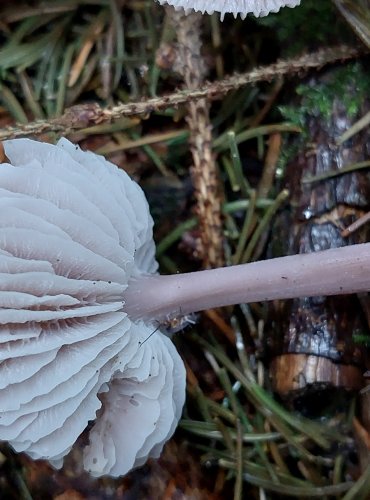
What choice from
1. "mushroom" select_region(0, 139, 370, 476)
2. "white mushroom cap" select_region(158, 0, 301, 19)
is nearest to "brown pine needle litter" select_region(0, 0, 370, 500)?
"mushroom" select_region(0, 139, 370, 476)

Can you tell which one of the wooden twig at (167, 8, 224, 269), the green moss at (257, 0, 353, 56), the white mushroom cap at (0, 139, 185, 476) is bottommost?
the white mushroom cap at (0, 139, 185, 476)

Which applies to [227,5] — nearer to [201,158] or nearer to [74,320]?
[201,158]

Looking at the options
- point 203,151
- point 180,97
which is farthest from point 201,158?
point 180,97

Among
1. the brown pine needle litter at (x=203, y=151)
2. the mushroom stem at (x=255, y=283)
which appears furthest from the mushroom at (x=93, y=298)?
the brown pine needle litter at (x=203, y=151)

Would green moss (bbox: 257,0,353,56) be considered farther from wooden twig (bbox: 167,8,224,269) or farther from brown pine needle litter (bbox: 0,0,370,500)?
wooden twig (bbox: 167,8,224,269)

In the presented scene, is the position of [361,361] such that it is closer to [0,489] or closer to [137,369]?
[137,369]

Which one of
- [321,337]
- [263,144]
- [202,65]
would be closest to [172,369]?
[321,337]

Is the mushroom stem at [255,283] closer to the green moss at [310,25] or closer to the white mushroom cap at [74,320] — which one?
the white mushroom cap at [74,320]

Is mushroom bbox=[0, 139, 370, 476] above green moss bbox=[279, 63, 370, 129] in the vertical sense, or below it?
below
